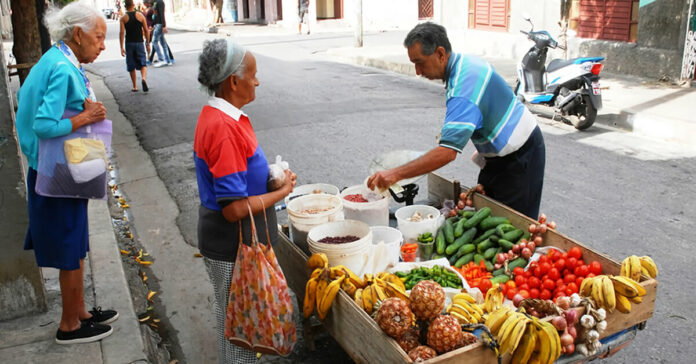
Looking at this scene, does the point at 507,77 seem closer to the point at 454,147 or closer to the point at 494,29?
the point at 494,29

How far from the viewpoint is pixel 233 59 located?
2.67 m

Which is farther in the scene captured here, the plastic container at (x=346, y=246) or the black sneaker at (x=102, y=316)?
the black sneaker at (x=102, y=316)

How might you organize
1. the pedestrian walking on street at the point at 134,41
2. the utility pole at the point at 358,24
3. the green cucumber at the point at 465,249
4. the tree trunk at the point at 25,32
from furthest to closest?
the utility pole at the point at 358,24, the pedestrian walking on street at the point at 134,41, the tree trunk at the point at 25,32, the green cucumber at the point at 465,249

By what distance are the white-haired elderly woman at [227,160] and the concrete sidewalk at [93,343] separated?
1115 mm

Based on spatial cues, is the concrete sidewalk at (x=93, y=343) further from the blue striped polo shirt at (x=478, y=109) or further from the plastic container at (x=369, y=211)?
the blue striped polo shirt at (x=478, y=109)

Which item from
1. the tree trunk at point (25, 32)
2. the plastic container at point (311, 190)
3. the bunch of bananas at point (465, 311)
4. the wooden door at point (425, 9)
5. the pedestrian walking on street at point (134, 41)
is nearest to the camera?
the bunch of bananas at point (465, 311)

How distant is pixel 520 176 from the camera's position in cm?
384

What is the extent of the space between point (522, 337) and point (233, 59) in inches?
70.3

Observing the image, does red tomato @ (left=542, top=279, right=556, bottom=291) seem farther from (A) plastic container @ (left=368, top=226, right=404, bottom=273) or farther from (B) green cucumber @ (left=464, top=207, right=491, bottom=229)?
(A) plastic container @ (left=368, top=226, right=404, bottom=273)

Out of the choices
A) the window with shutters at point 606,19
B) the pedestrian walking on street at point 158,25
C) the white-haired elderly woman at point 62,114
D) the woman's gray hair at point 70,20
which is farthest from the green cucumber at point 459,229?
the pedestrian walking on street at point 158,25

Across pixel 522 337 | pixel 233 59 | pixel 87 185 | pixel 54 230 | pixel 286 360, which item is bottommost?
pixel 286 360

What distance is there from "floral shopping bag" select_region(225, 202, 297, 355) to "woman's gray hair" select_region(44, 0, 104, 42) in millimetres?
1433

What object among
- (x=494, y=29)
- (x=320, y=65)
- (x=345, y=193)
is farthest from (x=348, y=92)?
(x=345, y=193)

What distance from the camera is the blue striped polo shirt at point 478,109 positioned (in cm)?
337
